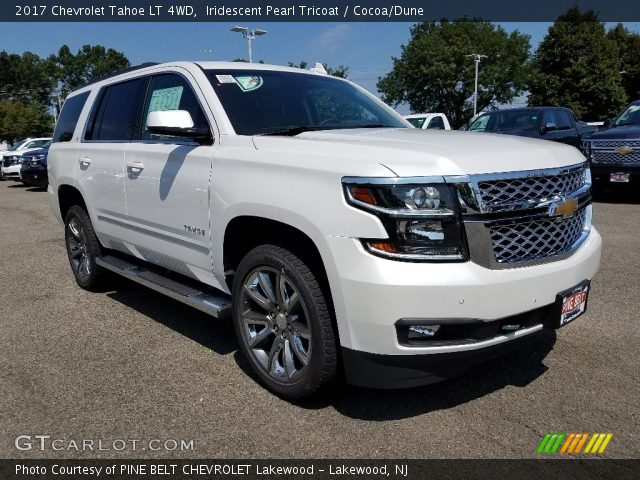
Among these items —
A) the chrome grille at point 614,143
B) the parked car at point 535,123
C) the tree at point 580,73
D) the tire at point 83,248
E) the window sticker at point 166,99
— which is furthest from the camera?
the tree at point 580,73

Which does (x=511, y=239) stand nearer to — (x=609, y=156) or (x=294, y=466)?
(x=294, y=466)

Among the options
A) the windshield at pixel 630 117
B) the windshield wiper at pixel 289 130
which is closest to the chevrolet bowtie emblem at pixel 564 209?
the windshield wiper at pixel 289 130

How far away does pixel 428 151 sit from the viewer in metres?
2.64

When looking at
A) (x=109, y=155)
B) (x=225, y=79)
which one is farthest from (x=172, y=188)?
(x=109, y=155)

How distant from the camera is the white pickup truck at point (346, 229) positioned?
247 centimetres

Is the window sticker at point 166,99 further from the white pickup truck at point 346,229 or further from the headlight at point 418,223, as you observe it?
the headlight at point 418,223

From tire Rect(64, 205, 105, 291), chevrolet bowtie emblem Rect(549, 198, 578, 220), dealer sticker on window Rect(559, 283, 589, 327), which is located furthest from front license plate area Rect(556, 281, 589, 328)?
tire Rect(64, 205, 105, 291)

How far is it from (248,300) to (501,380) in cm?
155

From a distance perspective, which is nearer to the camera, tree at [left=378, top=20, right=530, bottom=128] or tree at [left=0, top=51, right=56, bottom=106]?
tree at [left=378, top=20, right=530, bottom=128]

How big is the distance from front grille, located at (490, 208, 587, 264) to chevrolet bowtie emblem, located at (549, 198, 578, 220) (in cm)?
4

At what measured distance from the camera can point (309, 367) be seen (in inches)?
112

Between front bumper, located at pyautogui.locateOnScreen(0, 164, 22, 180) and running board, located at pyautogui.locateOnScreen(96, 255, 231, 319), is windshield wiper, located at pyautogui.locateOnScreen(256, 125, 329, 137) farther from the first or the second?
front bumper, located at pyautogui.locateOnScreen(0, 164, 22, 180)

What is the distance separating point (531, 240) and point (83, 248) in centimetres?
428

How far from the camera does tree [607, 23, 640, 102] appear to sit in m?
54.5
